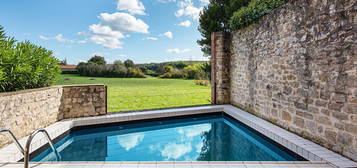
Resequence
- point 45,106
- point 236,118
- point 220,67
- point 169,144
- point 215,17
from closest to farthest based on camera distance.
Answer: point 169,144
point 45,106
point 236,118
point 220,67
point 215,17

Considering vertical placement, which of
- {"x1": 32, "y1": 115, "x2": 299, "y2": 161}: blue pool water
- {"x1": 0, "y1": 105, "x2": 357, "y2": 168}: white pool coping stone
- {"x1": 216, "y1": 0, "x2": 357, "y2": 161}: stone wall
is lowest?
{"x1": 32, "y1": 115, "x2": 299, "y2": 161}: blue pool water

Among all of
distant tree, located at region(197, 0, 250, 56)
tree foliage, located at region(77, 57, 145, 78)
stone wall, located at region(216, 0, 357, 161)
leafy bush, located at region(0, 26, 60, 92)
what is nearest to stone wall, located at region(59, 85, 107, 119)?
leafy bush, located at region(0, 26, 60, 92)

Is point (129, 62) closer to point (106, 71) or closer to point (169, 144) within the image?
point (106, 71)

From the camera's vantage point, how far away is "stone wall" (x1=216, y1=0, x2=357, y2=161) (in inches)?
105

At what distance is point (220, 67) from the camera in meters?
6.99

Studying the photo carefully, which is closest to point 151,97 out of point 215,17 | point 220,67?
point 220,67

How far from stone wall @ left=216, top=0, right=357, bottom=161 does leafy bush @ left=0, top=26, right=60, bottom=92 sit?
571 cm

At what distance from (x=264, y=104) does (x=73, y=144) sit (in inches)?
195

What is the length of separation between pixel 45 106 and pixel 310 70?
230 inches

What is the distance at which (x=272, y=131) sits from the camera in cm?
389

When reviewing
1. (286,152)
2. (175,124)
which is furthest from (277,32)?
(175,124)

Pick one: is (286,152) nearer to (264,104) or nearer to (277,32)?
(264,104)

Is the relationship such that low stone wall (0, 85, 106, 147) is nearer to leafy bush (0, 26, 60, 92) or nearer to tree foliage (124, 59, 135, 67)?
leafy bush (0, 26, 60, 92)

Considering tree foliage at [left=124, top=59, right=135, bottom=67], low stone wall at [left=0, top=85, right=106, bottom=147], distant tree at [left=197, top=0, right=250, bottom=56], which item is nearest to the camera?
low stone wall at [left=0, top=85, right=106, bottom=147]
